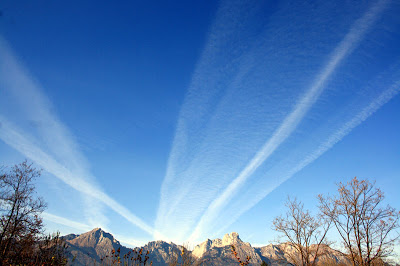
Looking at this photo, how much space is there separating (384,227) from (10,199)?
39.5 m

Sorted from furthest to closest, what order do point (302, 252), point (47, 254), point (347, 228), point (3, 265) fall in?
point (302, 252) → point (347, 228) → point (47, 254) → point (3, 265)

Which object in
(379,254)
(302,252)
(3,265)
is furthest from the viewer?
(302,252)

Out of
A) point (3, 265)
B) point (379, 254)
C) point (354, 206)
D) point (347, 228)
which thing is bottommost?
point (3, 265)

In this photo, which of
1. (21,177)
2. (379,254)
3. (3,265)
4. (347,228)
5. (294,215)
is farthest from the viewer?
(294,215)

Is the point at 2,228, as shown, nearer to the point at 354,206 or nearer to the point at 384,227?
the point at 354,206

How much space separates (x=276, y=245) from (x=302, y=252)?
4.38 m

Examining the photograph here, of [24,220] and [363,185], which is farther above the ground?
[363,185]

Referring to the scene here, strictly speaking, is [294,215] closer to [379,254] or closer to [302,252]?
[302,252]

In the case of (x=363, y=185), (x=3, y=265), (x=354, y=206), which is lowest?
(x=3, y=265)

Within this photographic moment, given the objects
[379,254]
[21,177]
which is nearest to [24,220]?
[21,177]

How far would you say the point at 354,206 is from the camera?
2481 cm

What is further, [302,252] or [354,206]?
[302,252]

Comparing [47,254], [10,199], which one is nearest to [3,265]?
[47,254]

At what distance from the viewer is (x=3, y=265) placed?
47.0ft
